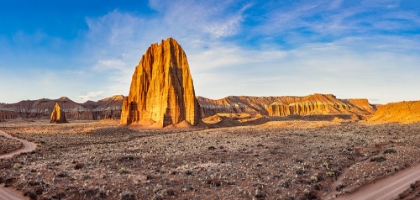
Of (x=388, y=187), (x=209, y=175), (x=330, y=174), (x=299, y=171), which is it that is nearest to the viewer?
(x=388, y=187)

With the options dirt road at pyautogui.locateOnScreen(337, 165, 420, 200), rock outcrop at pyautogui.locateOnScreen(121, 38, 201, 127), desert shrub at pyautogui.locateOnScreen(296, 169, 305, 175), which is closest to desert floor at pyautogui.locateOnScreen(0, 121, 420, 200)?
desert shrub at pyautogui.locateOnScreen(296, 169, 305, 175)

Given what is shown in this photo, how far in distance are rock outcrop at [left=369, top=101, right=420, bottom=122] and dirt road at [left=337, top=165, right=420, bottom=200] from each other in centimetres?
5712

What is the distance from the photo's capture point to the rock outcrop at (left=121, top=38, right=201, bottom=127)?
67625mm

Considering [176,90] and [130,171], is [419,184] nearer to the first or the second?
[130,171]

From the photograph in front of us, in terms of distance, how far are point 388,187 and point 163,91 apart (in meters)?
60.0

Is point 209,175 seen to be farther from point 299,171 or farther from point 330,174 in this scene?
point 330,174

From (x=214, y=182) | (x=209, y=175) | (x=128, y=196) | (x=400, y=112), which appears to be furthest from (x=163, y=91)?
(x=400, y=112)

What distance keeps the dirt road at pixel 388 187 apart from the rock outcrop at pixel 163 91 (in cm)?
5415

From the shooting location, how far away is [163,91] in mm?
69812

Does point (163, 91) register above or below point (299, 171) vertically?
above

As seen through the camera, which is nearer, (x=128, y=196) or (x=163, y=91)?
(x=128, y=196)

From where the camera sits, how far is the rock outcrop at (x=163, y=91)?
67.6 meters

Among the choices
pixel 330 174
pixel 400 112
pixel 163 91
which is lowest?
pixel 330 174

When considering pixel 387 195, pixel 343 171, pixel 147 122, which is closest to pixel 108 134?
pixel 147 122
